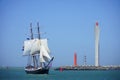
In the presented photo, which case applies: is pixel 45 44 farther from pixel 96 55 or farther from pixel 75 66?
pixel 75 66

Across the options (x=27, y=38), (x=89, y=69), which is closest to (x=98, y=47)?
(x=89, y=69)

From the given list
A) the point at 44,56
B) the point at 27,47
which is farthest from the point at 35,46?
the point at 44,56

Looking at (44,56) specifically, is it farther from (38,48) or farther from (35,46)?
(35,46)

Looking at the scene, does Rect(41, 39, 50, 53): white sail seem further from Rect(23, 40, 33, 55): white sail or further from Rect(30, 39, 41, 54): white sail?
Rect(23, 40, 33, 55): white sail

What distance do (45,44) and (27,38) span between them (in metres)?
6.23

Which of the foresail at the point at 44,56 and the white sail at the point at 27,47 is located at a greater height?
the white sail at the point at 27,47

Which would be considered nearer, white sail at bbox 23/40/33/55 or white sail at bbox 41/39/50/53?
white sail at bbox 41/39/50/53

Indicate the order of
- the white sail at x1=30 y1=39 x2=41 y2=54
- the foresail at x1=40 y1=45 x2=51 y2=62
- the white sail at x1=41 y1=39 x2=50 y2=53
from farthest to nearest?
the white sail at x1=30 y1=39 x2=41 y2=54
the white sail at x1=41 y1=39 x2=50 y2=53
the foresail at x1=40 y1=45 x2=51 y2=62

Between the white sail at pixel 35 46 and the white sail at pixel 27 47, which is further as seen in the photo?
the white sail at pixel 27 47

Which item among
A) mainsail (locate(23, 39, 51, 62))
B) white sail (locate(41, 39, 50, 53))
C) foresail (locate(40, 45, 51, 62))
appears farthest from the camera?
white sail (locate(41, 39, 50, 53))

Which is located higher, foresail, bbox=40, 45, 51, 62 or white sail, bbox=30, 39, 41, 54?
white sail, bbox=30, 39, 41, 54

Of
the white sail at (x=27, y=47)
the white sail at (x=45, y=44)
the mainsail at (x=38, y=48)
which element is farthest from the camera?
the white sail at (x=27, y=47)

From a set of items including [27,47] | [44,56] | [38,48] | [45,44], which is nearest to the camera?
[44,56]

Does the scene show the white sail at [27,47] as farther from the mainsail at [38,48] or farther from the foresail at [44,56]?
the foresail at [44,56]
